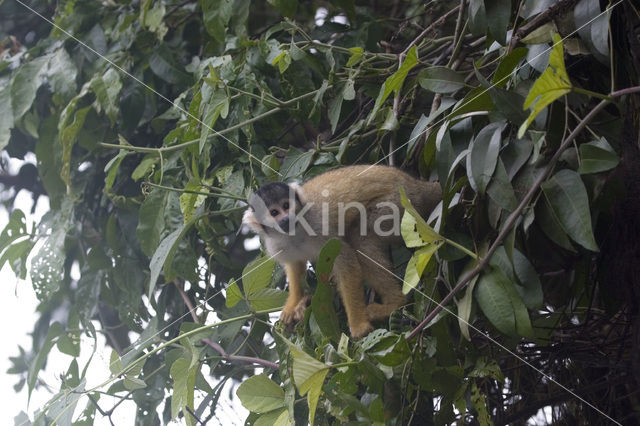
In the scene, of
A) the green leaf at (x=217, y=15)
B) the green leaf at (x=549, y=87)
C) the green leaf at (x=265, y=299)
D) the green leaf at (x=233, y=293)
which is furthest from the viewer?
the green leaf at (x=217, y=15)

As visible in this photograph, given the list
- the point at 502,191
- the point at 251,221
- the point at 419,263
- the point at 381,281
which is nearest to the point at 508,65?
the point at 502,191

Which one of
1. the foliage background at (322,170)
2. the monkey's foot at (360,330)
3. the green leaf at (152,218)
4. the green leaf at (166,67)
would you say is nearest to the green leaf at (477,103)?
the foliage background at (322,170)

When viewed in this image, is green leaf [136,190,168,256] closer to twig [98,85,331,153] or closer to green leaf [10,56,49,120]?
twig [98,85,331,153]

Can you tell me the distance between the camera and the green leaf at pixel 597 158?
166 centimetres

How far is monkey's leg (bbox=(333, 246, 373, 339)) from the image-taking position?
7.95 ft

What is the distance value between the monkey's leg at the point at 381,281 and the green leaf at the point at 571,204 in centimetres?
84

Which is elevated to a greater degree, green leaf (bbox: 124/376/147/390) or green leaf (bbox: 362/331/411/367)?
green leaf (bbox: 362/331/411/367)

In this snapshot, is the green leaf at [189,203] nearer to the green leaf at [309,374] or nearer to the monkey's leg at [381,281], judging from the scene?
the monkey's leg at [381,281]

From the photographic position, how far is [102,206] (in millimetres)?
3164

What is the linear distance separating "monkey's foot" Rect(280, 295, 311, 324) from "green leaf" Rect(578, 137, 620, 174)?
1.29m

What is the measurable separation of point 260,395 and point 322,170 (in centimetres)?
96

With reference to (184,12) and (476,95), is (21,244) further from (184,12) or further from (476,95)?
(476,95)

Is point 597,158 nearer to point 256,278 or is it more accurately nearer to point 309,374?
point 309,374

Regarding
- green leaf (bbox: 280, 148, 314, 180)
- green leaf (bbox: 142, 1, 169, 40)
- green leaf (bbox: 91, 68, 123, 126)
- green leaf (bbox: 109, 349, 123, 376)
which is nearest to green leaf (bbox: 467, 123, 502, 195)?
green leaf (bbox: 280, 148, 314, 180)
